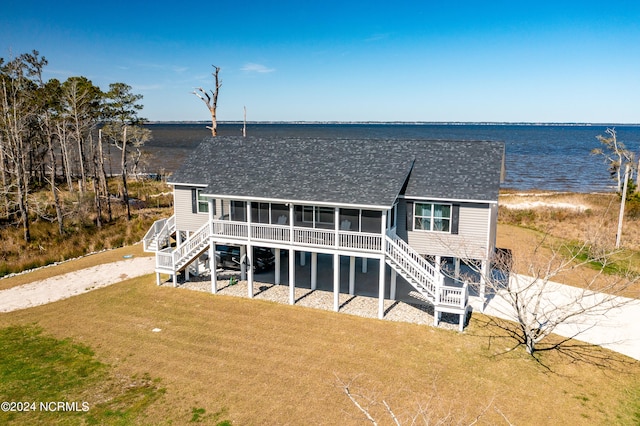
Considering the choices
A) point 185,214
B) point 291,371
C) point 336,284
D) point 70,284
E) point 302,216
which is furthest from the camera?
point 185,214

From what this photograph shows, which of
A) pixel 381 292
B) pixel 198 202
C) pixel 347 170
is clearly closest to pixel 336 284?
pixel 381 292

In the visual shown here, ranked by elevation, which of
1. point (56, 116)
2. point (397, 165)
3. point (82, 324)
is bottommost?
point (82, 324)

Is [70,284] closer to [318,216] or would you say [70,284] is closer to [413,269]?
[318,216]

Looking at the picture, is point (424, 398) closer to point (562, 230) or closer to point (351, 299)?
point (351, 299)

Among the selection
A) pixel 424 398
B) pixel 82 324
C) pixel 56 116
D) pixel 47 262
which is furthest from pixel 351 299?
pixel 56 116

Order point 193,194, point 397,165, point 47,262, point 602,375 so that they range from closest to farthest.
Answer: point 602,375 < point 397,165 < point 193,194 < point 47,262

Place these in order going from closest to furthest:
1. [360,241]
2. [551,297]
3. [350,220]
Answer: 1. [360,241]
2. [350,220]
3. [551,297]

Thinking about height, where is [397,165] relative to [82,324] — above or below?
above
